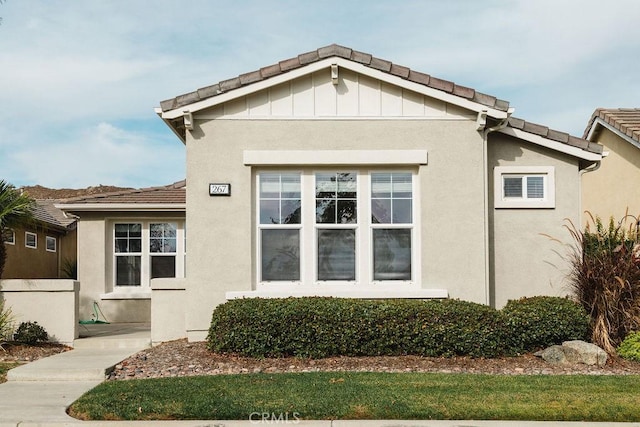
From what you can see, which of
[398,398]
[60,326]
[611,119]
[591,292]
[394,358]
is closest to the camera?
[398,398]

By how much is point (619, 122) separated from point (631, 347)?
9444 mm

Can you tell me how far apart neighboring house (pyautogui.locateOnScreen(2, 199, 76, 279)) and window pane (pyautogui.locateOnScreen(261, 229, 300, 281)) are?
27.6ft

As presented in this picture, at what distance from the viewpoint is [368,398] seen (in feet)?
26.7

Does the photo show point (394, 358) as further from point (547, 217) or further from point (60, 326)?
point (60, 326)

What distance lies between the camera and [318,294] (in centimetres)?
1216

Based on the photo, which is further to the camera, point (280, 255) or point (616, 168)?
point (616, 168)

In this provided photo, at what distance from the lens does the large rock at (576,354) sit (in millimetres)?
10617

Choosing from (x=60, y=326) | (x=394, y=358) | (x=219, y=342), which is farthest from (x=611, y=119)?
(x=60, y=326)

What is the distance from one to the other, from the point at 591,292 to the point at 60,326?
9.16 meters

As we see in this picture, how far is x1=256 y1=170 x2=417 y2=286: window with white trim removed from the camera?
12375 mm

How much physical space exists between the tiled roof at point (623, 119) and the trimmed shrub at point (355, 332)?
9.40 m

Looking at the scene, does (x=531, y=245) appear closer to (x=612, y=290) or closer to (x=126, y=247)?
(x=612, y=290)

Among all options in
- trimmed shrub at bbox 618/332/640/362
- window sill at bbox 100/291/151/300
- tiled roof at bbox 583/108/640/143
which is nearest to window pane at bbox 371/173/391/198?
trimmed shrub at bbox 618/332/640/362

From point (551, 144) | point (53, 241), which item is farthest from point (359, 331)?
point (53, 241)
